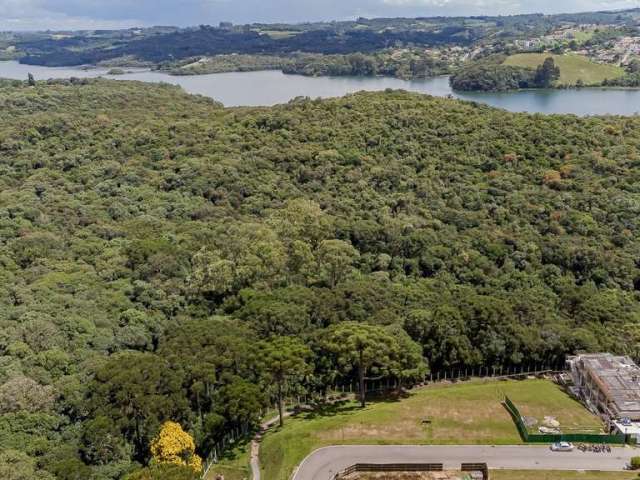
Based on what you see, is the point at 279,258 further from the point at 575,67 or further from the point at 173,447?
the point at 575,67

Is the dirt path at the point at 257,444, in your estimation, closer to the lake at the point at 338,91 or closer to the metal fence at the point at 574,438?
the metal fence at the point at 574,438

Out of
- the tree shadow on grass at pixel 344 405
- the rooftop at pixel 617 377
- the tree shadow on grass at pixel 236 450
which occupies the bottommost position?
the tree shadow on grass at pixel 236 450

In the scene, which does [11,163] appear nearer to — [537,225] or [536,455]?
[537,225]

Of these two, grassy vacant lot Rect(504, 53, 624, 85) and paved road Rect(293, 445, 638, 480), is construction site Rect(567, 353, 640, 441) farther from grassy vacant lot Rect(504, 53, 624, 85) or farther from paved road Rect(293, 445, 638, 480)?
grassy vacant lot Rect(504, 53, 624, 85)

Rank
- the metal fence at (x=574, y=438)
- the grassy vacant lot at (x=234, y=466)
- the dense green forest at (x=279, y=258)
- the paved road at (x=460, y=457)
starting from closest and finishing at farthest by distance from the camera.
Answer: the paved road at (x=460, y=457) < the metal fence at (x=574, y=438) < the grassy vacant lot at (x=234, y=466) < the dense green forest at (x=279, y=258)

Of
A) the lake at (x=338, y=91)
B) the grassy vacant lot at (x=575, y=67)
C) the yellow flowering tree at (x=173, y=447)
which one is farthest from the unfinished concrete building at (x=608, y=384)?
the grassy vacant lot at (x=575, y=67)

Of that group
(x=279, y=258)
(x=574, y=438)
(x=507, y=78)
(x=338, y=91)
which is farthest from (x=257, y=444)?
(x=507, y=78)

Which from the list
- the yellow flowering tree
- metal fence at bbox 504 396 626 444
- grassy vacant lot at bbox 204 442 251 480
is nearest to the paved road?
metal fence at bbox 504 396 626 444
